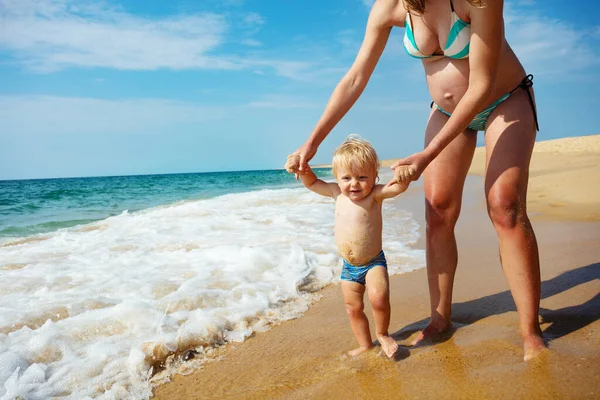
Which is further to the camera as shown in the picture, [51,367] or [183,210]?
[183,210]

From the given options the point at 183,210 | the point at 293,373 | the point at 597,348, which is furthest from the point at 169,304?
the point at 183,210

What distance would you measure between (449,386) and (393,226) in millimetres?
4883

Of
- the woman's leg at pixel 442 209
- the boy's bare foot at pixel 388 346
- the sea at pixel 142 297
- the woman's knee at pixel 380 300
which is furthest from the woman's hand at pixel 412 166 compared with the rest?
the sea at pixel 142 297

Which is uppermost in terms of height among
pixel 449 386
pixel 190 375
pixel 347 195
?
pixel 347 195

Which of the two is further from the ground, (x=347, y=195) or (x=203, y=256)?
(x=347, y=195)

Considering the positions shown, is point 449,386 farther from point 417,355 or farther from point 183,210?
point 183,210

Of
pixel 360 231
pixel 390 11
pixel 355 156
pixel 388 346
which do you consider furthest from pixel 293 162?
pixel 388 346

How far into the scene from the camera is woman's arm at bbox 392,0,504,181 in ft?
6.43

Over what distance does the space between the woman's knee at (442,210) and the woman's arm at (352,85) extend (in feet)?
2.23

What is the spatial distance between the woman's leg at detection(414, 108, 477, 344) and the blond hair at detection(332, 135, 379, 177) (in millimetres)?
321

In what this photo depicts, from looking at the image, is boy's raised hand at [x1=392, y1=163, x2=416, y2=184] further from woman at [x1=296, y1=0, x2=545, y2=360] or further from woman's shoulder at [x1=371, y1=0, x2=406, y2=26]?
woman's shoulder at [x1=371, y1=0, x2=406, y2=26]

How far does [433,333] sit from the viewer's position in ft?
8.08

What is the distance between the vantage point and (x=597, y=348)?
1983mm

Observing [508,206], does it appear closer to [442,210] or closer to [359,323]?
[442,210]
